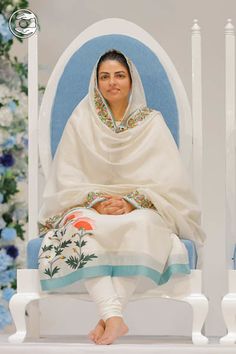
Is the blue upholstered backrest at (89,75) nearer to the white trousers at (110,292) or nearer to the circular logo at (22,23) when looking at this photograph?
the circular logo at (22,23)

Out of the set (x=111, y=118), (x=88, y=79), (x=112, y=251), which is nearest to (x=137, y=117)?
(x=111, y=118)

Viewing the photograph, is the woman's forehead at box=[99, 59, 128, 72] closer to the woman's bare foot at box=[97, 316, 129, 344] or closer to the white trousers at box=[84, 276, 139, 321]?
the white trousers at box=[84, 276, 139, 321]

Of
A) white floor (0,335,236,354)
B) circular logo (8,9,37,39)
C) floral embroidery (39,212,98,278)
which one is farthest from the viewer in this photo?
circular logo (8,9,37,39)

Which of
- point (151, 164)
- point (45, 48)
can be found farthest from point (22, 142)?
point (151, 164)

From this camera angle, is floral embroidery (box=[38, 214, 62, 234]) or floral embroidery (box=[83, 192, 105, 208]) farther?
floral embroidery (box=[38, 214, 62, 234])

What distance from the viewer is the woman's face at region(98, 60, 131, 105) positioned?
17.6ft

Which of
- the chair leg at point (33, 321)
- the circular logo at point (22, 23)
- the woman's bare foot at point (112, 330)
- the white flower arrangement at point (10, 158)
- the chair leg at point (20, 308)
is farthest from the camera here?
the white flower arrangement at point (10, 158)

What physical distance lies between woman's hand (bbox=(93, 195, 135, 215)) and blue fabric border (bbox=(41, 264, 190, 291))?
1.03ft

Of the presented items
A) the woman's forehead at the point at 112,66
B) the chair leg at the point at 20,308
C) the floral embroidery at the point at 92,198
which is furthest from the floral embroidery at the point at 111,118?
the chair leg at the point at 20,308

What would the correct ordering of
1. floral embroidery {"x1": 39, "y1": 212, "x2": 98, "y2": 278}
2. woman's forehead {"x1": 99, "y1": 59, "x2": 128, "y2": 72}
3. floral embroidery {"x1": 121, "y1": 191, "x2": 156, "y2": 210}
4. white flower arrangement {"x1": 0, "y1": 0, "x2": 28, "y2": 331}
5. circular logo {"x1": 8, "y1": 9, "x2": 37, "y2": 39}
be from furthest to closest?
white flower arrangement {"x1": 0, "y1": 0, "x2": 28, "y2": 331}
circular logo {"x1": 8, "y1": 9, "x2": 37, "y2": 39}
woman's forehead {"x1": 99, "y1": 59, "x2": 128, "y2": 72}
floral embroidery {"x1": 121, "y1": 191, "x2": 156, "y2": 210}
floral embroidery {"x1": 39, "y1": 212, "x2": 98, "y2": 278}

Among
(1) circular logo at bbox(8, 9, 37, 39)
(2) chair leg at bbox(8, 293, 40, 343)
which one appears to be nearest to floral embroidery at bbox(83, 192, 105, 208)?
(2) chair leg at bbox(8, 293, 40, 343)

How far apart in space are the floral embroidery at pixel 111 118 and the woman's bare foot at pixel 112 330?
99 cm

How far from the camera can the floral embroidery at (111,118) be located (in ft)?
17.7

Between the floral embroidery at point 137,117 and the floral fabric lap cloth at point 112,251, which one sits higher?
the floral embroidery at point 137,117
